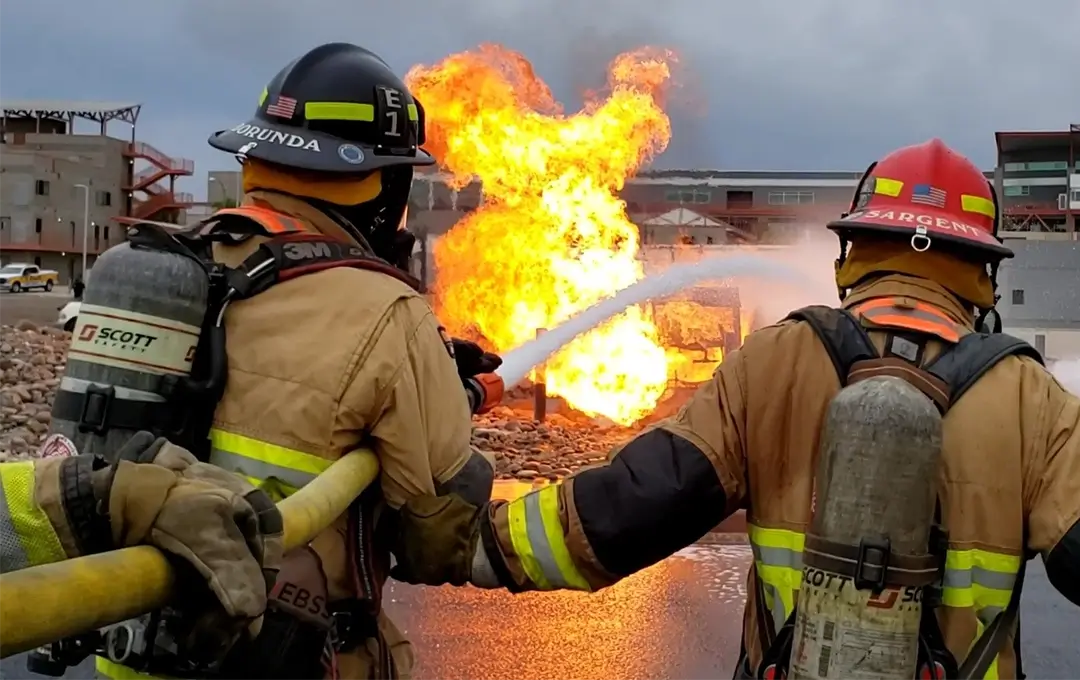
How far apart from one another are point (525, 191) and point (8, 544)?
13.6m

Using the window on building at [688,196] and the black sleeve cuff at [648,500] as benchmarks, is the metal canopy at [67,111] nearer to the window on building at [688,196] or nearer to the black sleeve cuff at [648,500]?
the window on building at [688,196]

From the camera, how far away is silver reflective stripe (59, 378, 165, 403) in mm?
1863

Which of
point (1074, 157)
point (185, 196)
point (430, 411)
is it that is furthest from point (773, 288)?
point (185, 196)

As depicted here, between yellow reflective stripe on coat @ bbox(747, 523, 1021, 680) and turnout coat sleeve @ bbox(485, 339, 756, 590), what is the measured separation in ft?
0.38

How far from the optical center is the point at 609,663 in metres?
4.73

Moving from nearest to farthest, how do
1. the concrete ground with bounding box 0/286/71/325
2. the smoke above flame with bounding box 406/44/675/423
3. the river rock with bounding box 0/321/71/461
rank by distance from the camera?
the river rock with bounding box 0/321/71/461 → the smoke above flame with bounding box 406/44/675/423 → the concrete ground with bounding box 0/286/71/325

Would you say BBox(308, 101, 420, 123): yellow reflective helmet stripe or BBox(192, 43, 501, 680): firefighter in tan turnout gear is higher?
BBox(308, 101, 420, 123): yellow reflective helmet stripe

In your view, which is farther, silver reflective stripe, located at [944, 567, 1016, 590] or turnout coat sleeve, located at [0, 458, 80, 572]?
silver reflective stripe, located at [944, 567, 1016, 590]

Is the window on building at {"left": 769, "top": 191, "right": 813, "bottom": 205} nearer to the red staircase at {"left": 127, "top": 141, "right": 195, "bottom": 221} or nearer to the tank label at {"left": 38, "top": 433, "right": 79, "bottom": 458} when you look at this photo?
the red staircase at {"left": 127, "top": 141, "right": 195, "bottom": 221}

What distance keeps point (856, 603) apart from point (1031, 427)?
506 millimetres

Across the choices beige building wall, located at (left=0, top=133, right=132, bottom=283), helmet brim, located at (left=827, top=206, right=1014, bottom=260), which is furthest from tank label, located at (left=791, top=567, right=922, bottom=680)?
beige building wall, located at (left=0, top=133, right=132, bottom=283)

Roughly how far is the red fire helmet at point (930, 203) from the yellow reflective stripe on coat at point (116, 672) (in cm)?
169

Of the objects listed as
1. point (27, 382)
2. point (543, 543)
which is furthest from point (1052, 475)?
point (27, 382)

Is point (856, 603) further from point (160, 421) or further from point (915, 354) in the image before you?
point (160, 421)
